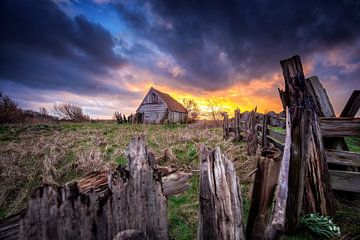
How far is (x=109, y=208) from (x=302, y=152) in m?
2.06

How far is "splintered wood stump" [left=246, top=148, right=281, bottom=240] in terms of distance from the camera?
141 centimetres

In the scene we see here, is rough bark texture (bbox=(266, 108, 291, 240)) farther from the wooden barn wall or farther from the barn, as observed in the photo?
the wooden barn wall

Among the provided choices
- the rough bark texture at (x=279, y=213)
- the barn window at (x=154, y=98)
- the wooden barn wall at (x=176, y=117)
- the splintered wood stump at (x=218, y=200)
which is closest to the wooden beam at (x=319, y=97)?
the rough bark texture at (x=279, y=213)

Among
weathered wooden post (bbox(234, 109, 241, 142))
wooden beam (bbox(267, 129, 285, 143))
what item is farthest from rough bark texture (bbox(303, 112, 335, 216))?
weathered wooden post (bbox(234, 109, 241, 142))

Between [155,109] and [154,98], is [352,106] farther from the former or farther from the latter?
[154,98]

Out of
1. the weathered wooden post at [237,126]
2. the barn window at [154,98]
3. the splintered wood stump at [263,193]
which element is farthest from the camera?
the barn window at [154,98]

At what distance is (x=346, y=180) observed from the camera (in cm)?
312

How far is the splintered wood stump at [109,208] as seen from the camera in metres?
0.94

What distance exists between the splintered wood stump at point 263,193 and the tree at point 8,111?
824 inches

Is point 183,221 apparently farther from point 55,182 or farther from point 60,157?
point 60,157

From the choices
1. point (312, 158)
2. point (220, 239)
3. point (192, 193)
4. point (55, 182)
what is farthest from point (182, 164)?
point (220, 239)

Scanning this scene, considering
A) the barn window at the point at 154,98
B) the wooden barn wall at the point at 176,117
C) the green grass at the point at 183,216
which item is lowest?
the green grass at the point at 183,216

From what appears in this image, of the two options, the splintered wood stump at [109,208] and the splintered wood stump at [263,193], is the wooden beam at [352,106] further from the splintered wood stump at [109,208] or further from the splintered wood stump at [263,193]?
the splintered wood stump at [109,208]

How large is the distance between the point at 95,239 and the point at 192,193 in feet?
9.43
